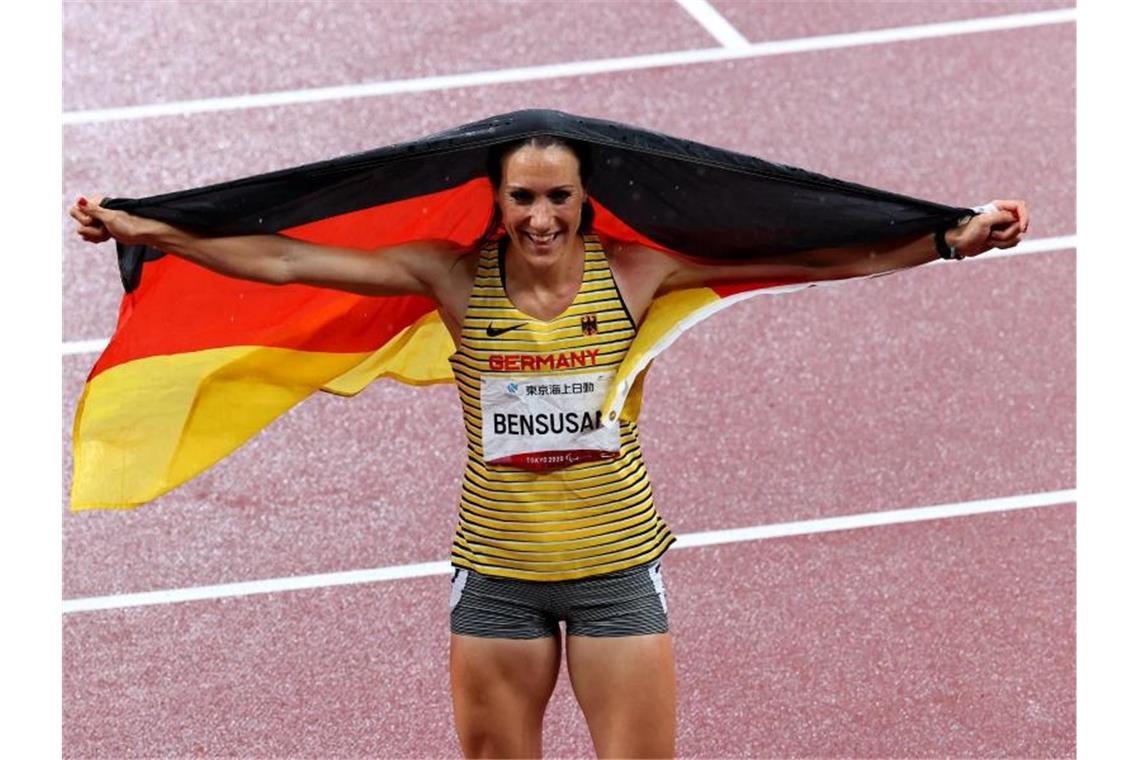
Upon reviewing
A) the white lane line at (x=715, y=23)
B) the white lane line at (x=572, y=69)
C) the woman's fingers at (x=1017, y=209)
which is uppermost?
the white lane line at (x=715, y=23)

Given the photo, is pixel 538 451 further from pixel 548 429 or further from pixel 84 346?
pixel 84 346

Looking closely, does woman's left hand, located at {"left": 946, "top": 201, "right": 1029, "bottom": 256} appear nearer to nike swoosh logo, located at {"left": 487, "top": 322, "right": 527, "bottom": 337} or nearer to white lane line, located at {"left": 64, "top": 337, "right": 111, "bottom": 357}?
nike swoosh logo, located at {"left": 487, "top": 322, "right": 527, "bottom": 337}

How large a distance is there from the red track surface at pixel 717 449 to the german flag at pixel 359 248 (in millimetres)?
1596

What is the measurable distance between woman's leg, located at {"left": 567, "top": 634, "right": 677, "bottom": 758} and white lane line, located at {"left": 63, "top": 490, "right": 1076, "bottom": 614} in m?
2.42

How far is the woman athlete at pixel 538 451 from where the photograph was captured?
4.79 meters

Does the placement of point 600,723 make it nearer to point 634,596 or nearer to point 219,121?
point 634,596

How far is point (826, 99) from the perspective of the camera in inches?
359

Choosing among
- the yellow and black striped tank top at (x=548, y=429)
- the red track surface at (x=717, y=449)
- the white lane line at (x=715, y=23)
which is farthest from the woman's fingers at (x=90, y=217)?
the white lane line at (x=715, y=23)

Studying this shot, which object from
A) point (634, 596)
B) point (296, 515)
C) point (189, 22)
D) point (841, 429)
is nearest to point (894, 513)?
point (841, 429)

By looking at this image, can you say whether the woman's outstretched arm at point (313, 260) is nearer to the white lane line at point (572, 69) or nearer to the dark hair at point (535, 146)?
the dark hair at point (535, 146)

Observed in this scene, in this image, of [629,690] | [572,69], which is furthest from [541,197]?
[572,69]

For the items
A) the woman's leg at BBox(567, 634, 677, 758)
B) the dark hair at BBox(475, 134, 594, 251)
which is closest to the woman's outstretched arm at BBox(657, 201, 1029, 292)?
the dark hair at BBox(475, 134, 594, 251)

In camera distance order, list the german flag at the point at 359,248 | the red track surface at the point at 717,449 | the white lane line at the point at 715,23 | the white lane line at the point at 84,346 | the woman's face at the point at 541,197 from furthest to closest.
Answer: the white lane line at the point at 715,23 → the white lane line at the point at 84,346 → the red track surface at the point at 717,449 → the german flag at the point at 359,248 → the woman's face at the point at 541,197

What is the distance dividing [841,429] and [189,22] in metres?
3.88
